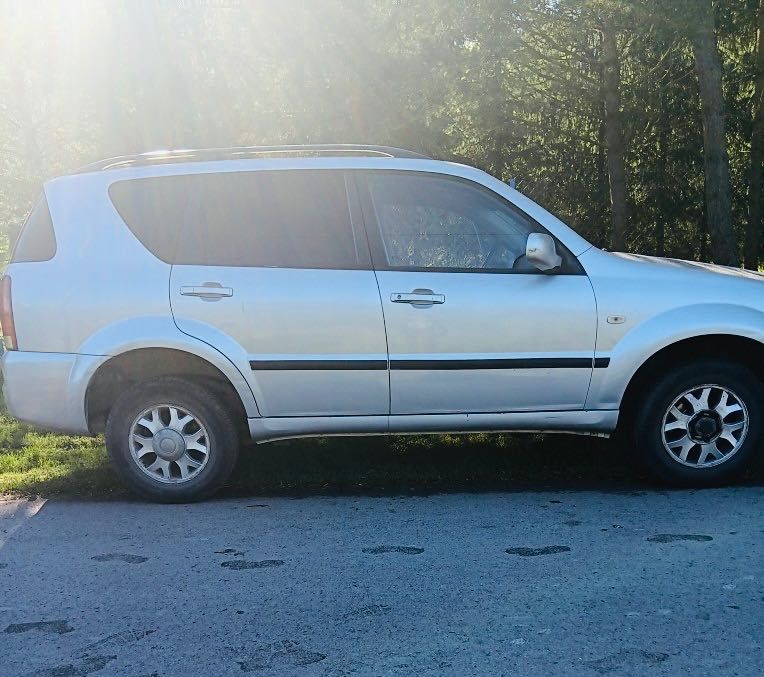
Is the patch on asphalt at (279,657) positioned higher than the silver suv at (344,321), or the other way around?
the silver suv at (344,321)

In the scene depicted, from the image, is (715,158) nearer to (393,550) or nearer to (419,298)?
(419,298)

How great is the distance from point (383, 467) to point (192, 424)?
1273 mm

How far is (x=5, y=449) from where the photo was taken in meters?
7.00

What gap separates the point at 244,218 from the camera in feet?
17.9

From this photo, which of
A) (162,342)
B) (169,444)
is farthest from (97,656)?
(162,342)

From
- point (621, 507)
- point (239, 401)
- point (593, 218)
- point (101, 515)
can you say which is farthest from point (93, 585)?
point (593, 218)

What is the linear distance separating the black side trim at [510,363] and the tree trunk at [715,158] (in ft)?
29.4

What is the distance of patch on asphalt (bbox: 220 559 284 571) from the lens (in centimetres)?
438

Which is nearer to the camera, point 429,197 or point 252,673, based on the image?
point 252,673

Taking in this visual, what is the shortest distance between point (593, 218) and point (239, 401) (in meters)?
17.5

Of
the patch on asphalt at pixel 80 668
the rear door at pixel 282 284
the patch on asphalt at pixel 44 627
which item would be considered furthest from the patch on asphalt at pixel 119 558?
the rear door at pixel 282 284

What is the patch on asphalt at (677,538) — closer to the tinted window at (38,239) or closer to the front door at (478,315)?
the front door at (478,315)

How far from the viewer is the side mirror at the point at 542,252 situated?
5.18 meters

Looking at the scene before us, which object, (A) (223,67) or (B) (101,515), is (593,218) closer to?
(A) (223,67)
